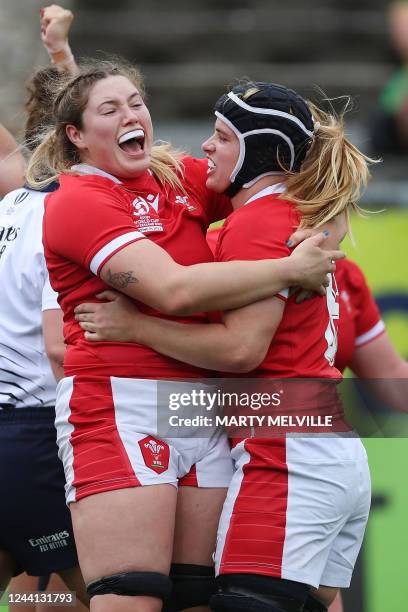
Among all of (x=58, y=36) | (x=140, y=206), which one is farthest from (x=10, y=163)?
(x=140, y=206)

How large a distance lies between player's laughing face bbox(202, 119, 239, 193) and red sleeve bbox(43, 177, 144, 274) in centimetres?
32

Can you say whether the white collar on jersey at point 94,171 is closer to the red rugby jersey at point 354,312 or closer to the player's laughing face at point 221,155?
the player's laughing face at point 221,155

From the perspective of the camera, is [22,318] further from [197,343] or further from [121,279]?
[197,343]

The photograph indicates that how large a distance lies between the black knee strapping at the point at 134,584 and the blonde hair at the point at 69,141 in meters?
1.24

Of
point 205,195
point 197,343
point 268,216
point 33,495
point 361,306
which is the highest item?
point 205,195

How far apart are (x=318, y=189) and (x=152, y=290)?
0.62 meters

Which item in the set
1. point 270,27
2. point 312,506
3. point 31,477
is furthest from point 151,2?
point 312,506

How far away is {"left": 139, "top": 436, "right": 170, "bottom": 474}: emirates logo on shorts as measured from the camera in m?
3.21

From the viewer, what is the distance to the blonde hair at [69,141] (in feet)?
11.6

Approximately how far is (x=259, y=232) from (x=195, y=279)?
0.26 metres

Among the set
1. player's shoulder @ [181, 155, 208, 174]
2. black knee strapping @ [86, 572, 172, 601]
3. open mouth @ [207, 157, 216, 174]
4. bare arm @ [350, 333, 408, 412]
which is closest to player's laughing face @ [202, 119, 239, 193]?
open mouth @ [207, 157, 216, 174]

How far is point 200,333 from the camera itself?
10.6ft

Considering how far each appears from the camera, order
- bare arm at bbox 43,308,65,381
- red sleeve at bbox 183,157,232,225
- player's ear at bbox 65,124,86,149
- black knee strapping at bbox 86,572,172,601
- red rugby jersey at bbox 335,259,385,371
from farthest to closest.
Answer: red rugby jersey at bbox 335,259,385,371
bare arm at bbox 43,308,65,381
red sleeve at bbox 183,157,232,225
player's ear at bbox 65,124,86,149
black knee strapping at bbox 86,572,172,601

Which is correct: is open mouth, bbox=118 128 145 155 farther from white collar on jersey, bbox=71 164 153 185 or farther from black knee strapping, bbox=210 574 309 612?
black knee strapping, bbox=210 574 309 612
